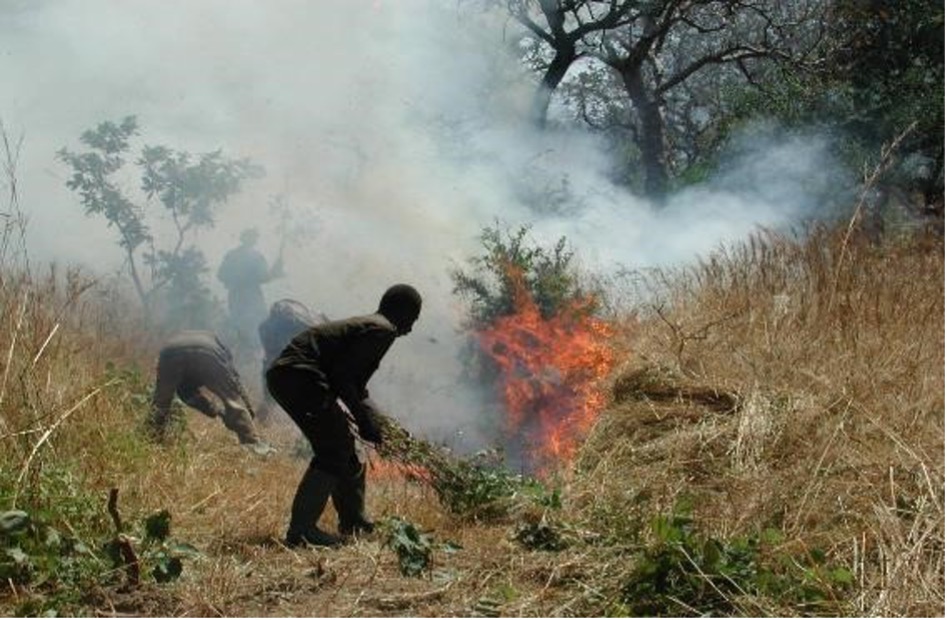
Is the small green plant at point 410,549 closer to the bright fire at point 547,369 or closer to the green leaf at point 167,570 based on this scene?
the green leaf at point 167,570

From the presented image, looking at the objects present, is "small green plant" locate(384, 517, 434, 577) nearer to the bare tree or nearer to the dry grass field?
the dry grass field

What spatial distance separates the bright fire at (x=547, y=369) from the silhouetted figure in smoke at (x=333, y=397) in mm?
2639

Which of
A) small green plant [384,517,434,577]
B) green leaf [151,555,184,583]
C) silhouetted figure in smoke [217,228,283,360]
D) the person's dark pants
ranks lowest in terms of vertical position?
green leaf [151,555,184,583]

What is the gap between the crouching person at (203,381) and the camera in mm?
9453

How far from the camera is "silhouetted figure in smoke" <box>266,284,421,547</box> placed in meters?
5.89

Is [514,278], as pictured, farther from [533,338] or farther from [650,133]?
[650,133]

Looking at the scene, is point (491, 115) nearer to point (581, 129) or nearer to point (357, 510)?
point (581, 129)

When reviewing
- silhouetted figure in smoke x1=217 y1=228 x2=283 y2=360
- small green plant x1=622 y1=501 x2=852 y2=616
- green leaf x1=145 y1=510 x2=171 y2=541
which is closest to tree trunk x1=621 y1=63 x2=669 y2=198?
silhouetted figure in smoke x1=217 y1=228 x2=283 y2=360

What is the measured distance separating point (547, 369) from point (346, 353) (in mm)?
5567

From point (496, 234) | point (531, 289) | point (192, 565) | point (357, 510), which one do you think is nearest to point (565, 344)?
point (531, 289)

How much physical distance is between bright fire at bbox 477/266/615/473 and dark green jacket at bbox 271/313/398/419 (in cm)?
274

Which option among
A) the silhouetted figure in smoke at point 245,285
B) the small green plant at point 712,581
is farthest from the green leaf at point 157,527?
the silhouetted figure in smoke at point 245,285

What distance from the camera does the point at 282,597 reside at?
15.4ft

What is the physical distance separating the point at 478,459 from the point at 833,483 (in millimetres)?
2068
